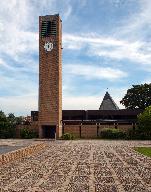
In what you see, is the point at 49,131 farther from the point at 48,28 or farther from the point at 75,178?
the point at 75,178

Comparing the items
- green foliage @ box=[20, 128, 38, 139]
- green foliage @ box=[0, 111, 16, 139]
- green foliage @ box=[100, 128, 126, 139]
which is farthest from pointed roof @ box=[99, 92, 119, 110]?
green foliage @ box=[0, 111, 16, 139]

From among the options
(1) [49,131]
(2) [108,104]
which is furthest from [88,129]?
(2) [108,104]

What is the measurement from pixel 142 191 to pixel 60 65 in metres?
42.0

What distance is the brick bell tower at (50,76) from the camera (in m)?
52.1

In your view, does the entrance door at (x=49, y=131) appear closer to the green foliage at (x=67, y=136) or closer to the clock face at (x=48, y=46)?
the green foliage at (x=67, y=136)

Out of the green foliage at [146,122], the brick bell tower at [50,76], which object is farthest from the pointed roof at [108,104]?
the brick bell tower at [50,76]

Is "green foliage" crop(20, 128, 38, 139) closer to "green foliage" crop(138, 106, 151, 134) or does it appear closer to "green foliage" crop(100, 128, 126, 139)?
"green foliage" crop(100, 128, 126, 139)

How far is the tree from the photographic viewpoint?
79625 mm

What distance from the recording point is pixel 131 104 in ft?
267

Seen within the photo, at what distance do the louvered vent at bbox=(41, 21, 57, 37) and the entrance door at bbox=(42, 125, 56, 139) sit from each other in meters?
12.2

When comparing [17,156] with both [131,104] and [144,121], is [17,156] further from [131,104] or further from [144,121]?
[131,104]

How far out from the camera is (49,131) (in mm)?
53938

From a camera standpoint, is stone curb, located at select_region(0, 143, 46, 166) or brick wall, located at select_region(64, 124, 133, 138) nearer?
stone curb, located at select_region(0, 143, 46, 166)

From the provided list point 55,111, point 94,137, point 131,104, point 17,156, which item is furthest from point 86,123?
point 17,156
